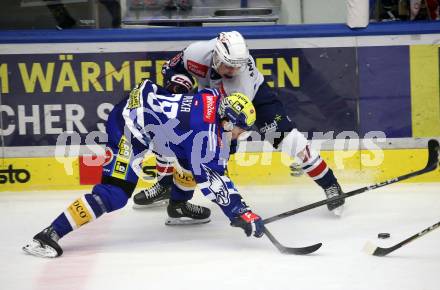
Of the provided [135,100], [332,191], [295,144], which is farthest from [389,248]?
[135,100]

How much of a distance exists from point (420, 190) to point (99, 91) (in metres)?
2.22

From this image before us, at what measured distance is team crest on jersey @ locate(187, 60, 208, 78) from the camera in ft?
18.1

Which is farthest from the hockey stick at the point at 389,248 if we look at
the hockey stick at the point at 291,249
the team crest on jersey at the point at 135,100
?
the team crest on jersey at the point at 135,100

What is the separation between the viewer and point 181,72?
561 centimetres

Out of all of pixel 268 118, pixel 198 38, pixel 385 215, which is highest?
pixel 198 38

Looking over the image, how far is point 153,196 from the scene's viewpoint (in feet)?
19.1

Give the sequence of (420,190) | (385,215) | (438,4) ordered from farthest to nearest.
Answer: (438,4), (420,190), (385,215)

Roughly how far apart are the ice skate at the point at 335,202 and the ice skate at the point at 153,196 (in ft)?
3.41

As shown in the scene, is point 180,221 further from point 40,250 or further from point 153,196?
point 40,250

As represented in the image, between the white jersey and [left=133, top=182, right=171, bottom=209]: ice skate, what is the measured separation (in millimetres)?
722

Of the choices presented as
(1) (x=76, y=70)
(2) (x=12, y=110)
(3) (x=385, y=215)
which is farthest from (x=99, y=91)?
(3) (x=385, y=215)

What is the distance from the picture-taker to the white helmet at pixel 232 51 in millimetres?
5059

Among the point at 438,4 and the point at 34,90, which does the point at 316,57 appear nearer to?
the point at 438,4

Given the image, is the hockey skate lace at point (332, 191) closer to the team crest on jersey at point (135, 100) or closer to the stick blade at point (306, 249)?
the stick blade at point (306, 249)
